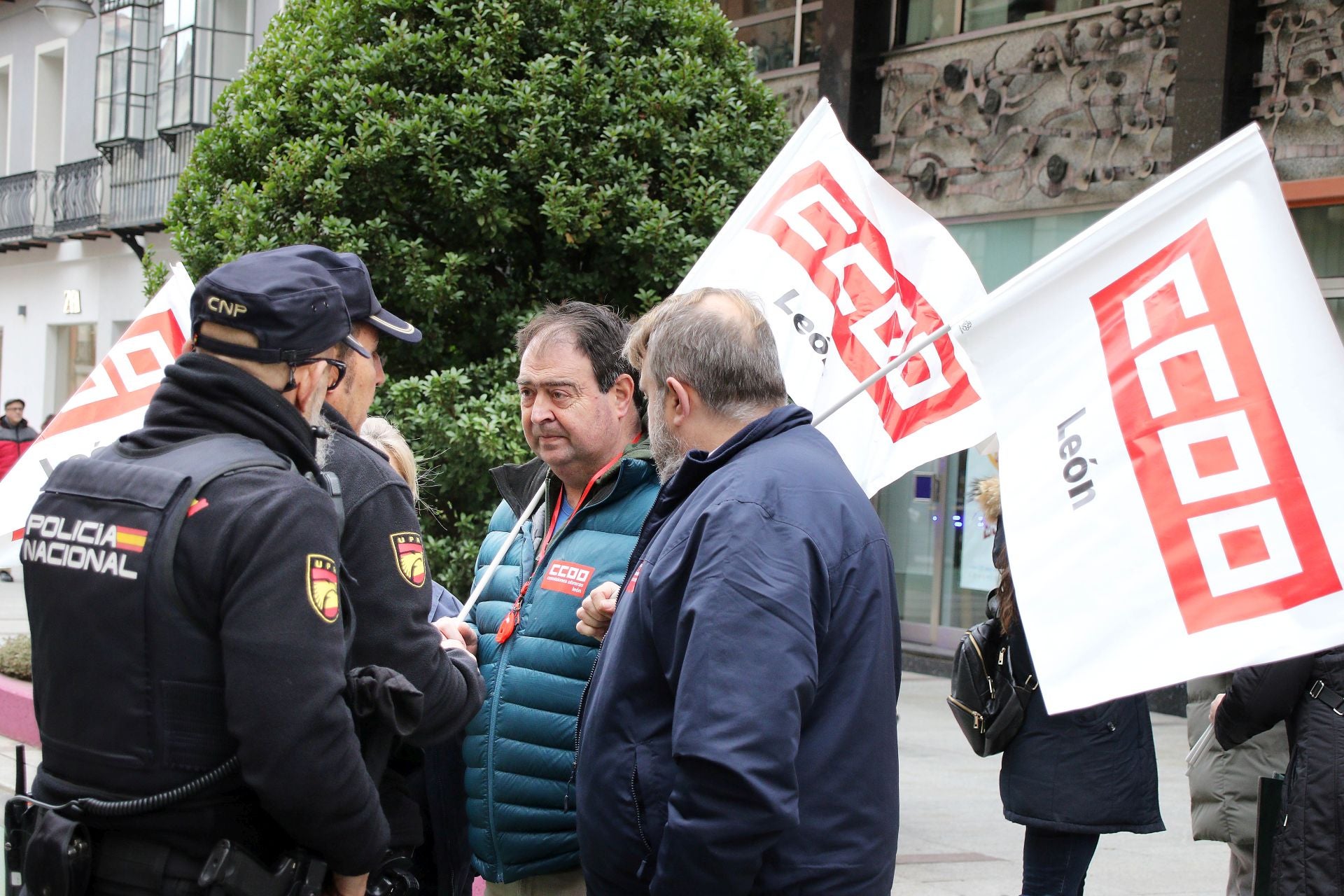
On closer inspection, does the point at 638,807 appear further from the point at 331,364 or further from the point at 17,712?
the point at 17,712

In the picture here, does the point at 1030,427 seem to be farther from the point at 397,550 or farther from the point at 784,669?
the point at 397,550

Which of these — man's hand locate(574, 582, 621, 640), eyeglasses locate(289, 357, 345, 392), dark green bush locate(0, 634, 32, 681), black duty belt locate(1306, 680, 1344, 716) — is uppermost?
eyeglasses locate(289, 357, 345, 392)

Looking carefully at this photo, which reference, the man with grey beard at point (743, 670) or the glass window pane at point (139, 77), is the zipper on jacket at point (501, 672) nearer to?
the man with grey beard at point (743, 670)

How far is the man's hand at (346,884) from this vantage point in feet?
8.57

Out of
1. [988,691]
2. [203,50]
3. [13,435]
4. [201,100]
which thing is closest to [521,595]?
[988,691]

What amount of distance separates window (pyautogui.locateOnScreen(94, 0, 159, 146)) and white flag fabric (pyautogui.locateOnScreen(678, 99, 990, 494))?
17216mm

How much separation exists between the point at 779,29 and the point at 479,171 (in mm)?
8394

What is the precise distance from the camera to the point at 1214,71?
9.93 m

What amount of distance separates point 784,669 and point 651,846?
0.44 m

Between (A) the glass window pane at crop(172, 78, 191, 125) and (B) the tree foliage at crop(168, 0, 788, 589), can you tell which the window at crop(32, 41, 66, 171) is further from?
(B) the tree foliage at crop(168, 0, 788, 589)

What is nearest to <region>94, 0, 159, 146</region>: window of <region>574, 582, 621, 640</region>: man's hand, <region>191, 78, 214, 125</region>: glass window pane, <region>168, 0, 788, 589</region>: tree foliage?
<region>191, 78, 214, 125</region>: glass window pane

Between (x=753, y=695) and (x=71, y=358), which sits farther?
(x=71, y=358)

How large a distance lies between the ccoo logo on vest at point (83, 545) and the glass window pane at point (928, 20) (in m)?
10.9

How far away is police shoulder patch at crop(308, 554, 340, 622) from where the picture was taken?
2.43m
